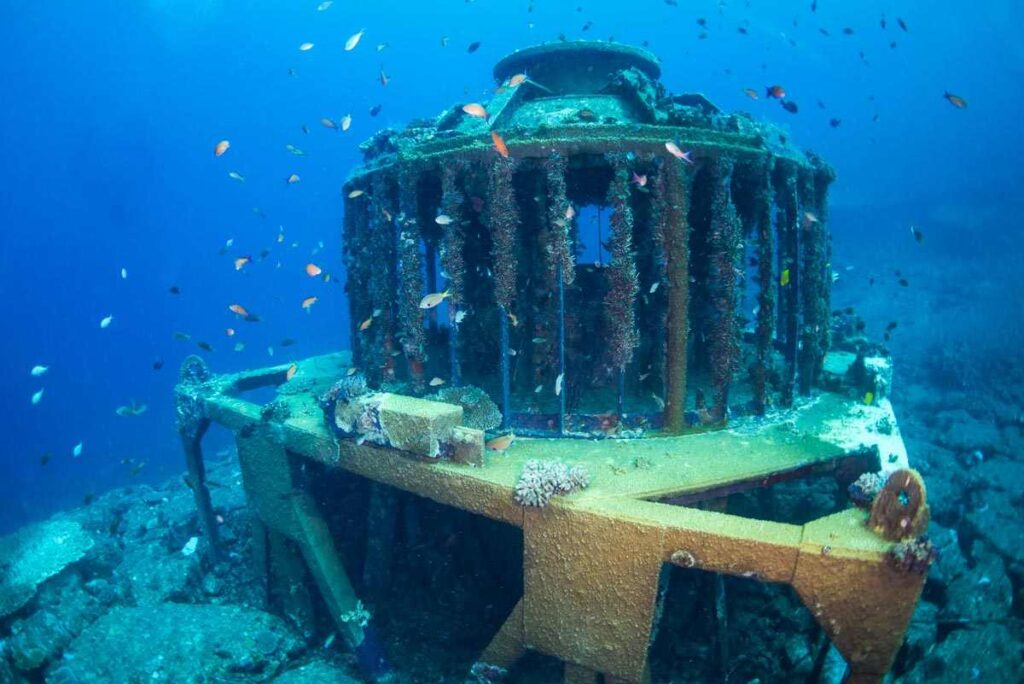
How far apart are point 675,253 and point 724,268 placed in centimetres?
54

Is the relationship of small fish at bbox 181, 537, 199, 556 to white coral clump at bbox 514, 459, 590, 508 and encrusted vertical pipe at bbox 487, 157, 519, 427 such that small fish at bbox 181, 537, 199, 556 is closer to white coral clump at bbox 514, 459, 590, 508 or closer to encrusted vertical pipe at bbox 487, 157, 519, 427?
encrusted vertical pipe at bbox 487, 157, 519, 427

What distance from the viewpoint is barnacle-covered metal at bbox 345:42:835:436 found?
16.6ft

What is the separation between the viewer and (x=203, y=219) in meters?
98.3

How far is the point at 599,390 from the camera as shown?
7.07 metres

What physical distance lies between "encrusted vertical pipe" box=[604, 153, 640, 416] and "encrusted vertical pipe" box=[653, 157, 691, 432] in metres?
0.32

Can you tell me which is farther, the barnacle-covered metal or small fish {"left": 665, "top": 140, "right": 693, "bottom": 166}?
the barnacle-covered metal

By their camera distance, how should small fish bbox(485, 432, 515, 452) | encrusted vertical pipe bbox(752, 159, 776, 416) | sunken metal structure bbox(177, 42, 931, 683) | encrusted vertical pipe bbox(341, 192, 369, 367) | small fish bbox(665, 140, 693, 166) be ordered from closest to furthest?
sunken metal structure bbox(177, 42, 931, 683) < small fish bbox(665, 140, 693, 166) < small fish bbox(485, 432, 515, 452) < encrusted vertical pipe bbox(752, 159, 776, 416) < encrusted vertical pipe bbox(341, 192, 369, 367)

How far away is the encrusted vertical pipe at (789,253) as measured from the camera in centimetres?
611

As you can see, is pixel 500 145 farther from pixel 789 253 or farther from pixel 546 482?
pixel 789 253

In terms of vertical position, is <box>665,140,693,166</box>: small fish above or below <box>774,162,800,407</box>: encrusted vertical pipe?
above

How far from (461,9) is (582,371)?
109558 millimetres

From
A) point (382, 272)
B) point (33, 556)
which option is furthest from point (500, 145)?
point (33, 556)

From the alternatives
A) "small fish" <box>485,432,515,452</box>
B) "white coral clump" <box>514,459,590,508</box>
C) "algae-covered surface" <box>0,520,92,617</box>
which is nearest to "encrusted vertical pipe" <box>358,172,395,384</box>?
"small fish" <box>485,432,515,452</box>

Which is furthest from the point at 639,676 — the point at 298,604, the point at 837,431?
the point at 298,604
